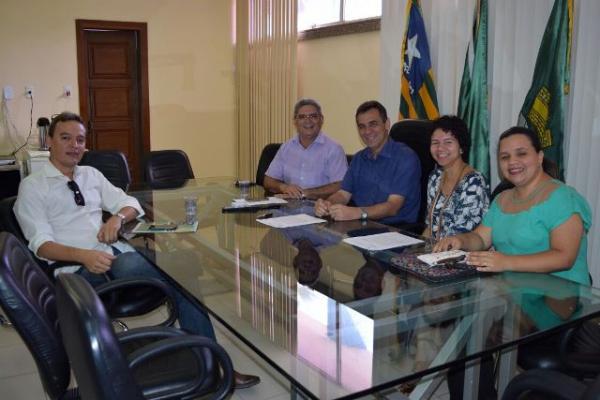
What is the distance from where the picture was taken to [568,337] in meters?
1.83

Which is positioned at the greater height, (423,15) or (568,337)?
(423,15)

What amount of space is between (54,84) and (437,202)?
465 cm

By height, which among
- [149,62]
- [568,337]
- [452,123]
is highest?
[149,62]

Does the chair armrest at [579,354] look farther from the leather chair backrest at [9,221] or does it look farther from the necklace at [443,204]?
the leather chair backrest at [9,221]

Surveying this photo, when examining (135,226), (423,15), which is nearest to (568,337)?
(135,226)

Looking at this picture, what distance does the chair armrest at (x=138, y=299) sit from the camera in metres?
2.17

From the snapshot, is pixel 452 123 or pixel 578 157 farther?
pixel 578 157

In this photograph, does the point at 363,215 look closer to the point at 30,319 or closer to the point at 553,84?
the point at 553,84

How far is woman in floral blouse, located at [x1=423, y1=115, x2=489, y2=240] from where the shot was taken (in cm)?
245

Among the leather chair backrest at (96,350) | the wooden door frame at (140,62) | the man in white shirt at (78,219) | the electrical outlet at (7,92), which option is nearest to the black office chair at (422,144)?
the man in white shirt at (78,219)

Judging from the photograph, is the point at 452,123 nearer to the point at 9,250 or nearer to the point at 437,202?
the point at 437,202

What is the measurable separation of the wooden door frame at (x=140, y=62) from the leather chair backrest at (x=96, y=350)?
528 cm

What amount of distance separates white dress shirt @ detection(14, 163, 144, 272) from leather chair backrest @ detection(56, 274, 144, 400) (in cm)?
145

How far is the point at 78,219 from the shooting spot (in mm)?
2717
